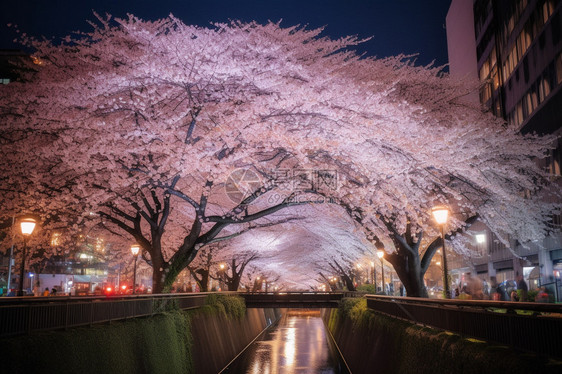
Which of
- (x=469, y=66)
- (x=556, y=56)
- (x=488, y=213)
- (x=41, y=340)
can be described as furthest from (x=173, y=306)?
(x=469, y=66)

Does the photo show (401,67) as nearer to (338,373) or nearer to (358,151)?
(358,151)

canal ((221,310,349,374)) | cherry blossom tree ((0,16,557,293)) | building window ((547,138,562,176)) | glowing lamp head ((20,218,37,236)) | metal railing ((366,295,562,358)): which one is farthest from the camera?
building window ((547,138,562,176))

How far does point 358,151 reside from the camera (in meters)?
15.1

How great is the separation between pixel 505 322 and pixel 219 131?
30.3 ft

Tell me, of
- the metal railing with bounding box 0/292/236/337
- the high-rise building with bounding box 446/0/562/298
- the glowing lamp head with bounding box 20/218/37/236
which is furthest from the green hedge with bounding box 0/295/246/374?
the high-rise building with bounding box 446/0/562/298

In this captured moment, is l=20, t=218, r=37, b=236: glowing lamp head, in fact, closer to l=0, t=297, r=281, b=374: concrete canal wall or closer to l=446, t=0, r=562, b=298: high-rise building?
l=0, t=297, r=281, b=374: concrete canal wall

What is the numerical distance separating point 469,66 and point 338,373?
39.9m

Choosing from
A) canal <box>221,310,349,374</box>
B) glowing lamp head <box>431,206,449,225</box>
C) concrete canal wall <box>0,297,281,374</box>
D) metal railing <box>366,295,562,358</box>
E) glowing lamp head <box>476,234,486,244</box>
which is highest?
glowing lamp head <box>476,234,486,244</box>

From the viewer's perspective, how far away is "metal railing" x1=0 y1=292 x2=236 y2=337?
813cm

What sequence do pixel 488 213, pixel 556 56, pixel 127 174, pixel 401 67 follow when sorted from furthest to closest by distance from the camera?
pixel 556 56 → pixel 401 67 → pixel 488 213 → pixel 127 174

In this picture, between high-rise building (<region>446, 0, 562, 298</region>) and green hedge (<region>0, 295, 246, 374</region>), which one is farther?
high-rise building (<region>446, 0, 562, 298</region>)

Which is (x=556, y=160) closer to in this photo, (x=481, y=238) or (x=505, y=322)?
(x=481, y=238)

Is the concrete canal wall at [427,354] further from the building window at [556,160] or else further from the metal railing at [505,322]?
the building window at [556,160]

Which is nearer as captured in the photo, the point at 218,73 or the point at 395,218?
the point at 218,73
